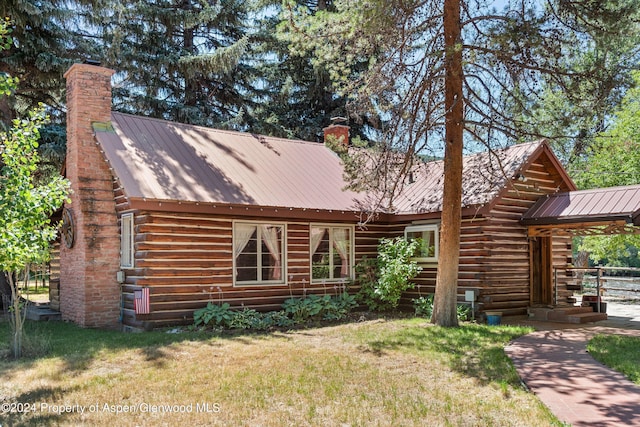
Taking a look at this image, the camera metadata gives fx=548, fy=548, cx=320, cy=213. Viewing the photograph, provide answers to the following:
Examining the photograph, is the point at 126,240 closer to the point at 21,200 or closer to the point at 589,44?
the point at 21,200

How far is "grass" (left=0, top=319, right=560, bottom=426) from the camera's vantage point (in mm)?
5887

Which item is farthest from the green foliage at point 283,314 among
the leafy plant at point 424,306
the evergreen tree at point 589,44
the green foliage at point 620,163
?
the green foliage at point 620,163

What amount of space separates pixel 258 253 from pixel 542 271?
787 cm

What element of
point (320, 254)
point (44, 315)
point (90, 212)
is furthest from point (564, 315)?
point (44, 315)

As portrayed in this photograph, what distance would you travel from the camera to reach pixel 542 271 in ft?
49.6

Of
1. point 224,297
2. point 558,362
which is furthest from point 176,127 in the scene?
point 558,362

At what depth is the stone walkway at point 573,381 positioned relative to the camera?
230 inches

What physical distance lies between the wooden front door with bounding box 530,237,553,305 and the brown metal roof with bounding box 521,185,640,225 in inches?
46.1

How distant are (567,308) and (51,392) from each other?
12165mm

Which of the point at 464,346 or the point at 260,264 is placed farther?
the point at 260,264

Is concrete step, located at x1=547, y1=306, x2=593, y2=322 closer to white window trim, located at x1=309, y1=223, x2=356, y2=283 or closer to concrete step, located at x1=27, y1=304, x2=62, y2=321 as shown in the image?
white window trim, located at x1=309, y1=223, x2=356, y2=283

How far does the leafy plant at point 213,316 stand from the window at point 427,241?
217 inches

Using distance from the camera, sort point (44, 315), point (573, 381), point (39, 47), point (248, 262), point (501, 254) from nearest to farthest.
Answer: point (573, 381) → point (248, 262) → point (501, 254) → point (44, 315) → point (39, 47)

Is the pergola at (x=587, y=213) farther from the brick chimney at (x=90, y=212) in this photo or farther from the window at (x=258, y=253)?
the brick chimney at (x=90, y=212)
